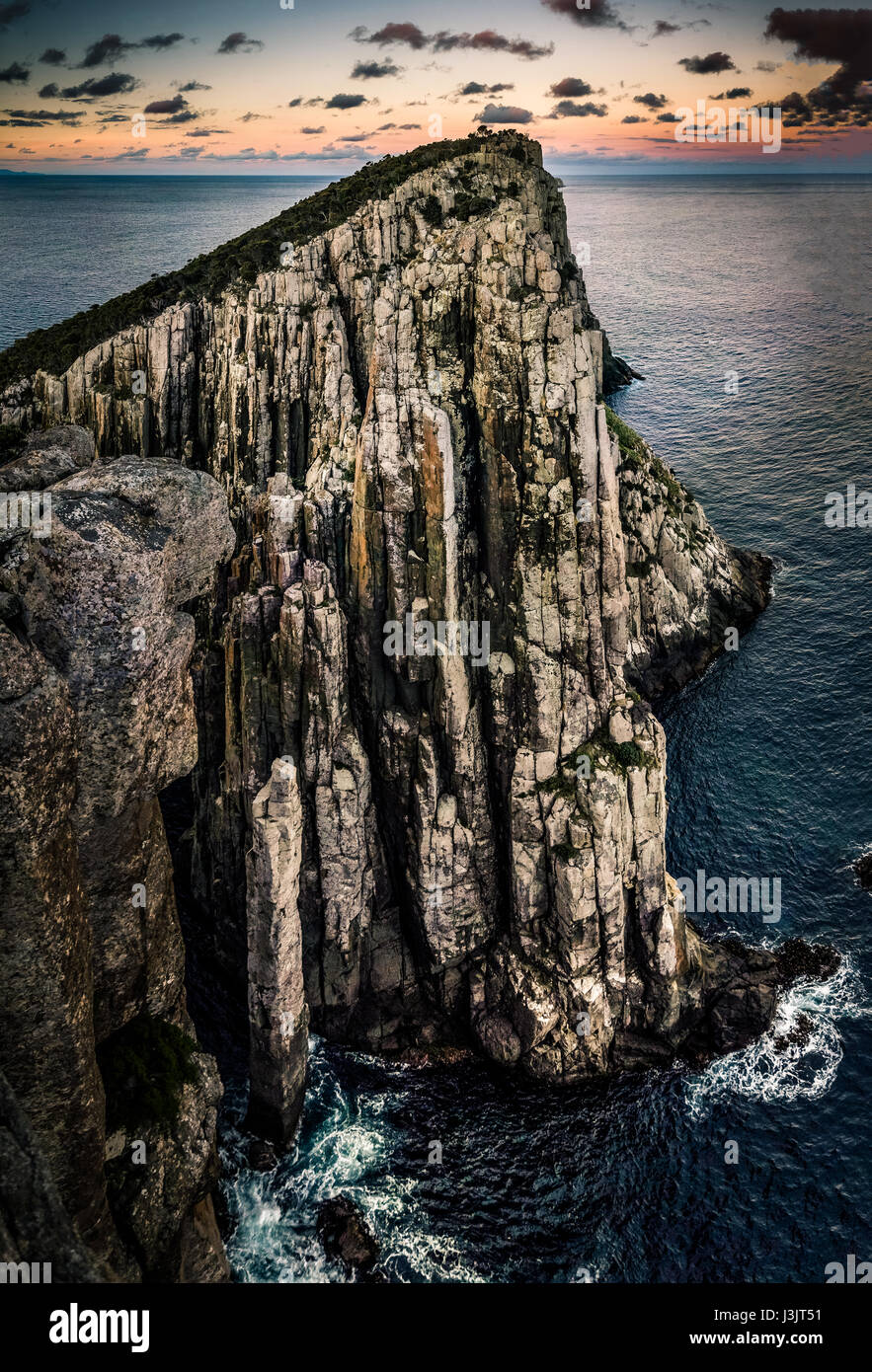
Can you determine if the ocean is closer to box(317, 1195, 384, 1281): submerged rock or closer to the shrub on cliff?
box(317, 1195, 384, 1281): submerged rock

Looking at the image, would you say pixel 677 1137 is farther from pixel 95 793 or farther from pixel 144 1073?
pixel 95 793

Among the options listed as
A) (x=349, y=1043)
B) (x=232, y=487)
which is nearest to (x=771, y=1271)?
(x=349, y=1043)

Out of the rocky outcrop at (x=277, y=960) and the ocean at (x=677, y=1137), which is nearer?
the ocean at (x=677, y=1137)

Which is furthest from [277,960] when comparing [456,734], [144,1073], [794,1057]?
[794,1057]

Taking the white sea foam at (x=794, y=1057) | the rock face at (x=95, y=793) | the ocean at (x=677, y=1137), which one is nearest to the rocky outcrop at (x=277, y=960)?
the ocean at (x=677, y=1137)

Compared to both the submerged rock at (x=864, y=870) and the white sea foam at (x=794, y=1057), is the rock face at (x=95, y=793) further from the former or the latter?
the submerged rock at (x=864, y=870)

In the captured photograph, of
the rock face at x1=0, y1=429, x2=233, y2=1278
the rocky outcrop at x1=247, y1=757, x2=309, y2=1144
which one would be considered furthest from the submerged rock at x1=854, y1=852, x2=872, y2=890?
the rock face at x1=0, y1=429, x2=233, y2=1278
